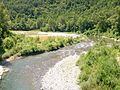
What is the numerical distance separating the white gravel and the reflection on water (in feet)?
4.38

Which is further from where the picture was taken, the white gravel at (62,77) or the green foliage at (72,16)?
the green foliage at (72,16)

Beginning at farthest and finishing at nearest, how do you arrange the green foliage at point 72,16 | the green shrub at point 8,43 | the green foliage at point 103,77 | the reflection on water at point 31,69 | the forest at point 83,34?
the green foliage at point 72,16, the green shrub at point 8,43, the reflection on water at point 31,69, the forest at point 83,34, the green foliage at point 103,77

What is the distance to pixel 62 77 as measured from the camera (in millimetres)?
57156

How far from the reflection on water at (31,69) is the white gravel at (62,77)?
52.5 inches

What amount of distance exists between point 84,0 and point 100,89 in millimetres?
154242

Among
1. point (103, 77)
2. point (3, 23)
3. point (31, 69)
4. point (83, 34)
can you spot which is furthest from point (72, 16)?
point (103, 77)

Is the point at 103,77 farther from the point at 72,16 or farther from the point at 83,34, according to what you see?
the point at 72,16

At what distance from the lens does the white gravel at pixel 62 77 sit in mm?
51519

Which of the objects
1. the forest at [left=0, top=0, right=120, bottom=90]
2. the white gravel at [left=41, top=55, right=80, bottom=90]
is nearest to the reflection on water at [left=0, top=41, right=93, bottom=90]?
the white gravel at [left=41, top=55, right=80, bottom=90]

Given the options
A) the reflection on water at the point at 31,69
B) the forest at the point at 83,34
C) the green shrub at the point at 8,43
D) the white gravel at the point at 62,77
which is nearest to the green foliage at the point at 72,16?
the forest at the point at 83,34

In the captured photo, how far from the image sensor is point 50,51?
86875mm

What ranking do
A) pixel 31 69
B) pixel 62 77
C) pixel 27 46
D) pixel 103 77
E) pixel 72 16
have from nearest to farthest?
pixel 103 77 < pixel 62 77 < pixel 31 69 < pixel 27 46 < pixel 72 16

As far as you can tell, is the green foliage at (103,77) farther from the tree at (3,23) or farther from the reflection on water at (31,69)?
the tree at (3,23)

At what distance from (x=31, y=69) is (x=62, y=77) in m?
10.7
